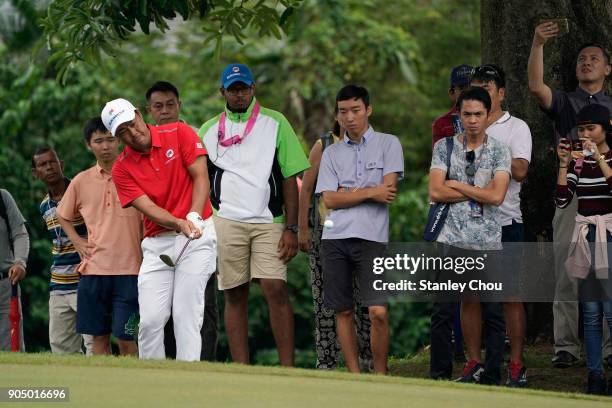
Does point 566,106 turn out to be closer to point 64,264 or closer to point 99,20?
point 99,20

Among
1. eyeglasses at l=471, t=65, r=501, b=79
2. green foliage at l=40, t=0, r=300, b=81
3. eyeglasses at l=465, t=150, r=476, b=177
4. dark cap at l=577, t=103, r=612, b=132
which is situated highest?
green foliage at l=40, t=0, r=300, b=81

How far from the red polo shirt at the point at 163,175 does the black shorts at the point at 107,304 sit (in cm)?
105

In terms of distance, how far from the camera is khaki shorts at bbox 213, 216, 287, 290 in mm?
10820

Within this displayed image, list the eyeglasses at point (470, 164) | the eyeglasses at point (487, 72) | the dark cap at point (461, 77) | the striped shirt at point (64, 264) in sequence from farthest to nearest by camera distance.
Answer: the striped shirt at point (64, 264) < the dark cap at point (461, 77) < the eyeglasses at point (487, 72) < the eyeglasses at point (470, 164)

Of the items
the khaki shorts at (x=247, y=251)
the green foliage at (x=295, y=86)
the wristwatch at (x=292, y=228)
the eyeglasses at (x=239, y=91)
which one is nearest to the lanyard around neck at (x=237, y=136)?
the eyeglasses at (x=239, y=91)

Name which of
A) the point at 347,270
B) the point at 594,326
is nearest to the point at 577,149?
A: the point at 594,326

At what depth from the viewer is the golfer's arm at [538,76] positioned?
1061cm

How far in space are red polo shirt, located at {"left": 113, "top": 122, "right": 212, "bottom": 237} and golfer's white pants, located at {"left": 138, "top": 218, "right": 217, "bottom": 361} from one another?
0.17 meters

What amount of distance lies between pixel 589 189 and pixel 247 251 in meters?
2.70

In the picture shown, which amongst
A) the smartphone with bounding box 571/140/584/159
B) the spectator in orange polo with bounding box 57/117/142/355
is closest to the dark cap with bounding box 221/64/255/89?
the spectator in orange polo with bounding box 57/117/142/355

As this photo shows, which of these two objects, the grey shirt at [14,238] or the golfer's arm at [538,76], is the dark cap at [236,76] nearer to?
the golfer's arm at [538,76]

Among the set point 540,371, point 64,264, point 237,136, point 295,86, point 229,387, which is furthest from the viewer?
point 295,86

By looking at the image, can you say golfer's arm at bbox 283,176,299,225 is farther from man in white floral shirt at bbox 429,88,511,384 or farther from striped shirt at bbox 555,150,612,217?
striped shirt at bbox 555,150,612,217

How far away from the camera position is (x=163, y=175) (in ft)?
32.2
